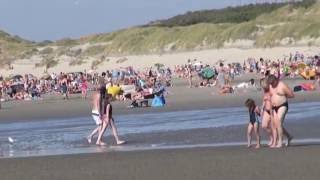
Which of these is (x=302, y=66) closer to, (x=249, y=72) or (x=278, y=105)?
(x=249, y=72)

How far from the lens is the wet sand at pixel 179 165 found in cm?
1084

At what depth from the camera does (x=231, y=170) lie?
11125 millimetres

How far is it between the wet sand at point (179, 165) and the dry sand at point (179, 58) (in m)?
35.0

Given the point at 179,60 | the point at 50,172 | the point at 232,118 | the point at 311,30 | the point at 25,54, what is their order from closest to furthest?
the point at 50,172 < the point at 232,118 < the point at 311,30 < the point at 179,60 < the point at 25,54

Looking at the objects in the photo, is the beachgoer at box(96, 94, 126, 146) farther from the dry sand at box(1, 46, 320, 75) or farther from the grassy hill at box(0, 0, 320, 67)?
the grassy hill at box(0, 0, 320, 67)

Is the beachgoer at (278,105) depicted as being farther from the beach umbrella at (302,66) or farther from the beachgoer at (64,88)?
the beach umbrella at (302,66)

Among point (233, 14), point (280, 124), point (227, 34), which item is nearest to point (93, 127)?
point (280, 124)

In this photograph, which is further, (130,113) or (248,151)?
(130,113)

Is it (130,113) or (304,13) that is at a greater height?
(304,13)

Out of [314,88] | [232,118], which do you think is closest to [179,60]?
[314,88]

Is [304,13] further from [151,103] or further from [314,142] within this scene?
[314,142]

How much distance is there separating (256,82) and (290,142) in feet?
73.6

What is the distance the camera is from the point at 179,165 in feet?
39.0

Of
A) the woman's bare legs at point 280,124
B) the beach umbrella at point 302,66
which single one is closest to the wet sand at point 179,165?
the woman's bare legs at point 280,124
